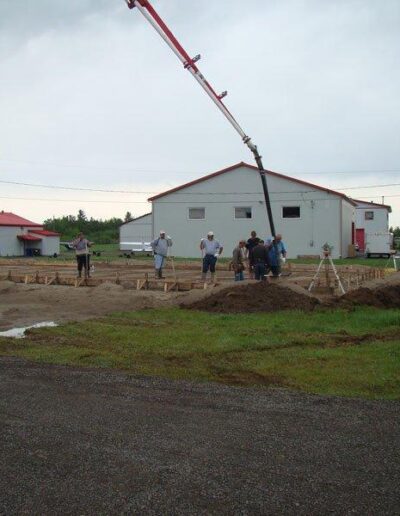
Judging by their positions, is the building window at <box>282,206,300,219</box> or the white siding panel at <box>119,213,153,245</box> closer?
the building window at <box>282,206,300,219</box>

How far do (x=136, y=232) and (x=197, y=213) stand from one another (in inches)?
516

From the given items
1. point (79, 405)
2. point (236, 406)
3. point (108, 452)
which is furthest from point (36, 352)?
point (108, 452)

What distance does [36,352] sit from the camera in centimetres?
959

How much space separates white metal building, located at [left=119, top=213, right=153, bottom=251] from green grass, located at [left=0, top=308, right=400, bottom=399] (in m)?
41.1

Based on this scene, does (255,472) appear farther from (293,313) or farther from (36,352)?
(293,313)

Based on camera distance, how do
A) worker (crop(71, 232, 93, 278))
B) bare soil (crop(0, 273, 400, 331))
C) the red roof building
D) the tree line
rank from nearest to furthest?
1. bare soil (crop(0, 273, 400, 331))
2. worker (crop(71, 232, 93, 278))
3. the red roof building
4. the tree line

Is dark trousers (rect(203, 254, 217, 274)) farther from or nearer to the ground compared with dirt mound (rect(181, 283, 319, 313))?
farther from the ground

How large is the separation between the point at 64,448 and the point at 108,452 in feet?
1.26

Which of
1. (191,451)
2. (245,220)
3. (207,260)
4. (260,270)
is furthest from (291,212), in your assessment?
(191,451)

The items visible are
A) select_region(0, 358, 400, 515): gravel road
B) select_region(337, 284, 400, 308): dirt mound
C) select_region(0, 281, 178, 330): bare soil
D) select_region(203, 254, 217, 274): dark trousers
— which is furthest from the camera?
select_region(203, 254, 217, 274): dark trousers

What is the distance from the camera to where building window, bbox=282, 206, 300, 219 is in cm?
4209

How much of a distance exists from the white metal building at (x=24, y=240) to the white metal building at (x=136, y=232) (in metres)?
5.67

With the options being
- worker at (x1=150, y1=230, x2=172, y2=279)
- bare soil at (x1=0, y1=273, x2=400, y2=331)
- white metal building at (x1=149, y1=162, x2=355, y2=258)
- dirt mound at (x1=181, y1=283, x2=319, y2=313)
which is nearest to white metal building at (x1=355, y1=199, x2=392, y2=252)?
white metal building at (x1=149, y1=162, x2=355, y2=258)

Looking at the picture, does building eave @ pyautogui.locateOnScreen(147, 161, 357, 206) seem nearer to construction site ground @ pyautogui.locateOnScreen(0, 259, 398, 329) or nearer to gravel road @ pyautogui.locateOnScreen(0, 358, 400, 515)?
construction site ground @ pyautogui.locateOnScreen(0, 259, 398, 329)
